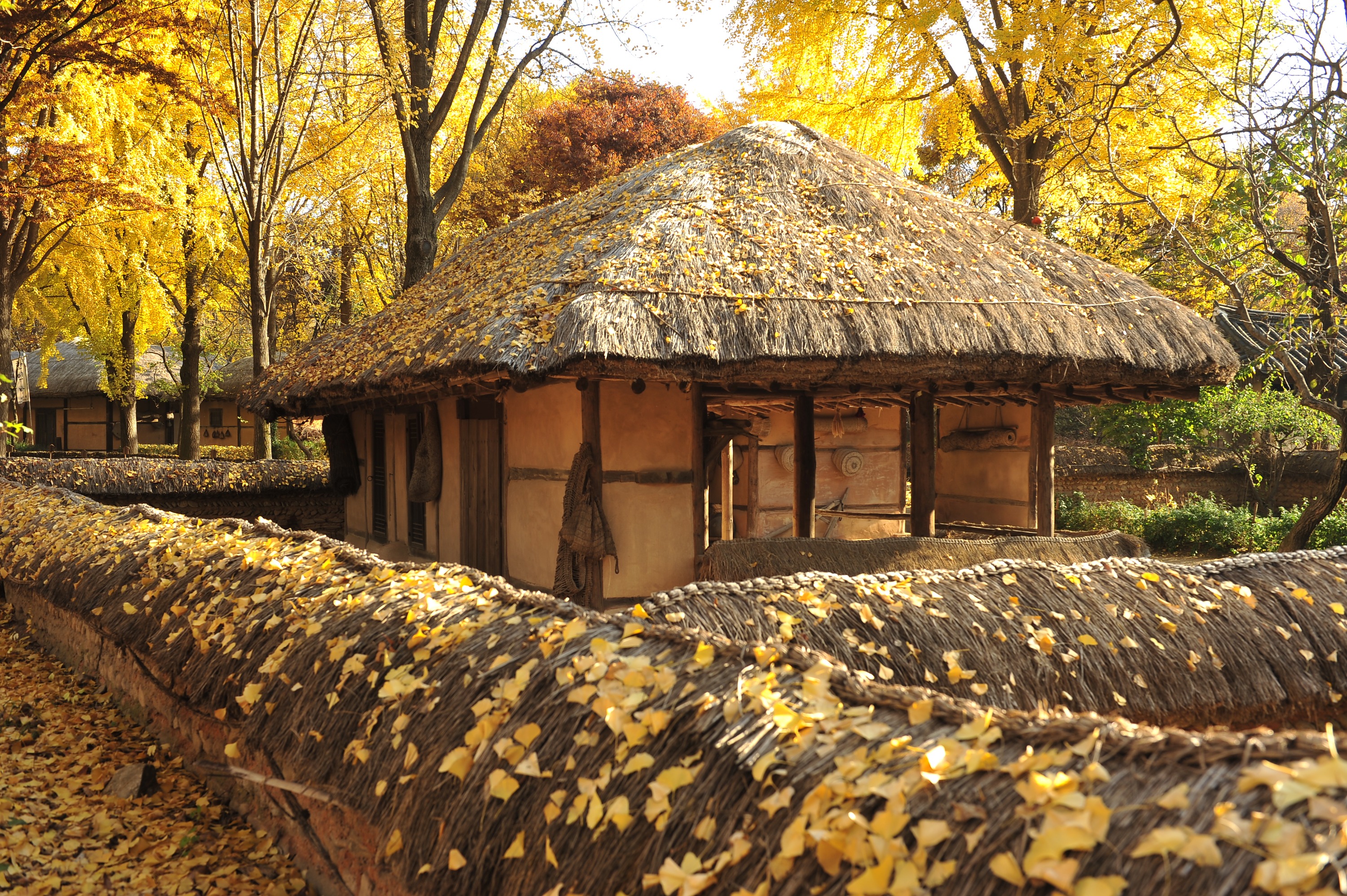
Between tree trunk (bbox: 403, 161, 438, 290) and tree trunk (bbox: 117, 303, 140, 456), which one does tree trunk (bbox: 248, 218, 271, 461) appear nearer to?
tree trunk (bbox: 403, 161, 438, 290)

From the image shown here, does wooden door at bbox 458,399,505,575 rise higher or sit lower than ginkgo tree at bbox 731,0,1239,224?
lower

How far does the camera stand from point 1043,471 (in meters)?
→ 9.80

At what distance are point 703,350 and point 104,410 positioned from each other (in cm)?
3194

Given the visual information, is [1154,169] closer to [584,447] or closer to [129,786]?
[584,447]

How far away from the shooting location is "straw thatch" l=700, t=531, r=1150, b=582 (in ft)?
25.2

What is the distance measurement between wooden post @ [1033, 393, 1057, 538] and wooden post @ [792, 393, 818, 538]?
2.55 meters

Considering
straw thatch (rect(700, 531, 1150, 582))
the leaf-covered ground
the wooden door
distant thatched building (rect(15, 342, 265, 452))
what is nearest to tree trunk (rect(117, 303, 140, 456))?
distant thatched building (rect(15, 342, 265, 452))

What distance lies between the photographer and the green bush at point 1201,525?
1348cm

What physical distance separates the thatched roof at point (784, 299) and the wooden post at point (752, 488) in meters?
3.90

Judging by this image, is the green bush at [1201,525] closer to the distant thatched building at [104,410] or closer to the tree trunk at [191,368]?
the tree trunk at [191,368]

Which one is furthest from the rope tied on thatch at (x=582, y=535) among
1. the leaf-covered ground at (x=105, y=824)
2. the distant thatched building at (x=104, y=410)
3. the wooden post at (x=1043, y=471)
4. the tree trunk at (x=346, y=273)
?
the distant thatched building at (x=104, y=410)

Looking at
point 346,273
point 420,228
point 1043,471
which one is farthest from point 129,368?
point 1043,471

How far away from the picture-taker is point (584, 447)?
801 centimetres

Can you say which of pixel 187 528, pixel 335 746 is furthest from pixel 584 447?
pixel 335 746
